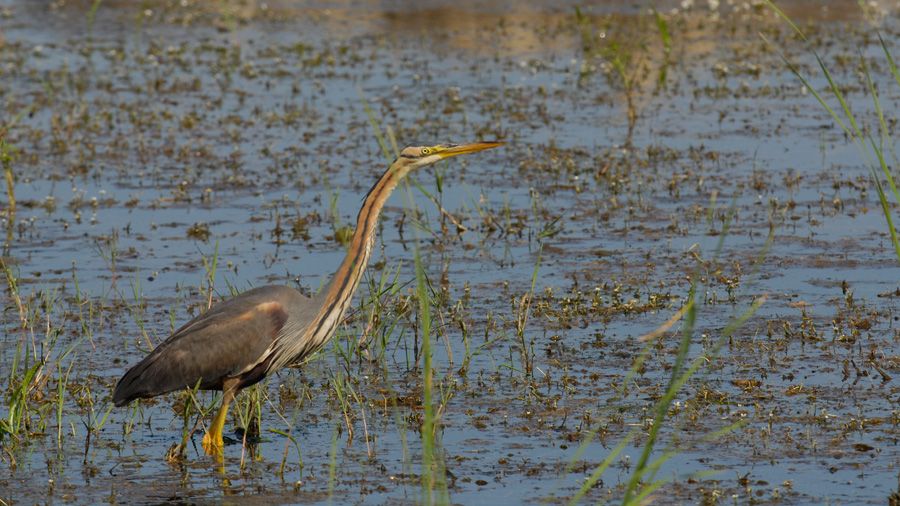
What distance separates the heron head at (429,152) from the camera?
6938 mm

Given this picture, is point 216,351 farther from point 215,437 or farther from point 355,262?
point 355,262

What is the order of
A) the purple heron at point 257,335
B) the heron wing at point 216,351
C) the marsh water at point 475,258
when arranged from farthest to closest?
the heron wing at point 216,351
the purple heron at point 257,335
the marsh water at point 475,258

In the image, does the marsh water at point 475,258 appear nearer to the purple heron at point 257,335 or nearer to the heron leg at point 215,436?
the heron leg at point 215,436

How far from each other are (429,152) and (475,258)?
360 cm

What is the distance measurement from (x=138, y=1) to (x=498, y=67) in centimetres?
967

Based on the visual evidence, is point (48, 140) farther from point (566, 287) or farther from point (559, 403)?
point (559, 403)

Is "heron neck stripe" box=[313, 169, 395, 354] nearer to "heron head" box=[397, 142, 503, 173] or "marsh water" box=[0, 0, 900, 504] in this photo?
"heron head" box=[397, 142, 503, 173]

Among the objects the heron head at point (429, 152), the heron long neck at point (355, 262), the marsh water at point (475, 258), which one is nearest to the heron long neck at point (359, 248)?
the heron long neck at point (355, 262)

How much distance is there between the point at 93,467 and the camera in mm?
6898

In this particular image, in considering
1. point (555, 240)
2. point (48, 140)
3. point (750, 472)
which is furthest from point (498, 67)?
point (750, 472)

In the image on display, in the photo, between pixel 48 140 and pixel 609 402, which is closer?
pixel 609 402

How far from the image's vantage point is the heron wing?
7.04 m

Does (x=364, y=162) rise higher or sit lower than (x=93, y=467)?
higher

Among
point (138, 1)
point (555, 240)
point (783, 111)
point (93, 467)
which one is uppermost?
point (138, 1)
